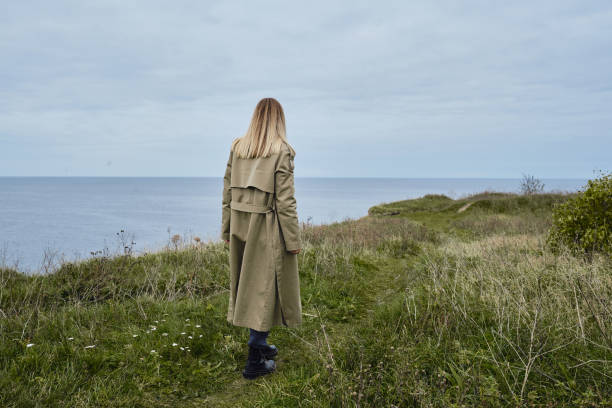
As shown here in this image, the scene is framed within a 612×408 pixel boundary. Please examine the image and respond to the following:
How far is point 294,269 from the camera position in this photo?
3.97 metres

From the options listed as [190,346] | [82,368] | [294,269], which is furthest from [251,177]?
[82,368]

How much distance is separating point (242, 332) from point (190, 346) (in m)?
0.71

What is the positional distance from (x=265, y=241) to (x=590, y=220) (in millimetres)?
6367

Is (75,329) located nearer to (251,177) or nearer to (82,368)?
(82,368)

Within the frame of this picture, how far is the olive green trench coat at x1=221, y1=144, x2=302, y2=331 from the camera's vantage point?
3.81 metres

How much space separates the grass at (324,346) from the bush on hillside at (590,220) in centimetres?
42

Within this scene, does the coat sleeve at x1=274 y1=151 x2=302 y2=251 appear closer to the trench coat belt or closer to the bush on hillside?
the trench coat belt

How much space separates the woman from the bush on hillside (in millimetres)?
5802

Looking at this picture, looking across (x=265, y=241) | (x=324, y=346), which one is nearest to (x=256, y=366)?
(x=324, y=346)

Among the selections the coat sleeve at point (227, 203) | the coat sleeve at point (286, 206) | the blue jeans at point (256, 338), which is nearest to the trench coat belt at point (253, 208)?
the coat sleeve at point (286, 206)

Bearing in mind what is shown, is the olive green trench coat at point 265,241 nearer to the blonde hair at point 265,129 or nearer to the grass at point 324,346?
the blonde hair at point 265,129

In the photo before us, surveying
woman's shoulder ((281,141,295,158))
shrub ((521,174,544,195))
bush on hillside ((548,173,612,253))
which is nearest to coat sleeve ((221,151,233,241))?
woman's shoulder ((281,141,295,158))

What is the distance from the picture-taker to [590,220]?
6914mm

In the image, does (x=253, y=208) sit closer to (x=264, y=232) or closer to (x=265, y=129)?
(x=264, y=232)
